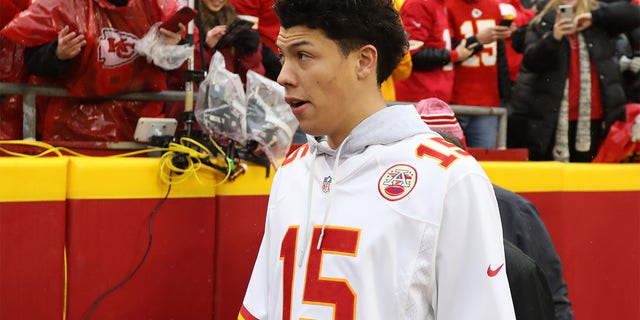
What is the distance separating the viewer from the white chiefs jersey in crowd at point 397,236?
2322 mm

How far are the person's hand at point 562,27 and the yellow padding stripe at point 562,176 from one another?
106cm

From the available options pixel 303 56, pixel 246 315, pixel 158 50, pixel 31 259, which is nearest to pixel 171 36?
pixel 158 50

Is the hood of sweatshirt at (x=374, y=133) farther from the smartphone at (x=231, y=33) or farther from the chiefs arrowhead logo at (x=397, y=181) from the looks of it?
the smartphone at (x=231, y=33)

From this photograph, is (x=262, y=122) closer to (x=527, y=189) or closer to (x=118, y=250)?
(x=118, y=250)

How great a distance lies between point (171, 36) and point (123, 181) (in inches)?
36.8

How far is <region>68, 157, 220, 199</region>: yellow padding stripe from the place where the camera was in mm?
4184

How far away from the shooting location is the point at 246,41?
5441mm

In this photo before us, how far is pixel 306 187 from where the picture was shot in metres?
2.62

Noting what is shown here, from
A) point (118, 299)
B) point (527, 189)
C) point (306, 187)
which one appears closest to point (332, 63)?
point (306, 187)

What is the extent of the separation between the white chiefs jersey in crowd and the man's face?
3.8 inches

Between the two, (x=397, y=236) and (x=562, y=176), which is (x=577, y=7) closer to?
(x=562, y=176)

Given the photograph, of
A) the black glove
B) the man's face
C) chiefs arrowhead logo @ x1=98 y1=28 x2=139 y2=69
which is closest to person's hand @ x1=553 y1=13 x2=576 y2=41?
the black glove

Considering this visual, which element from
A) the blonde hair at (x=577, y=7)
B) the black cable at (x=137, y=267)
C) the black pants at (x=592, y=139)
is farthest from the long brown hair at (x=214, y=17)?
the black pants at (x=592, y=139)

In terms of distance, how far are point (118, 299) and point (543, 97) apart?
4.07 metres
